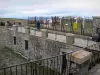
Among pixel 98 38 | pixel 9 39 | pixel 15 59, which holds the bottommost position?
pixel 15 59

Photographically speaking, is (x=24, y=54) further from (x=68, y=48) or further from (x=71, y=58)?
(x=71, y=58)

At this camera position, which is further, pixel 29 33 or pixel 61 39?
pixel 29 33

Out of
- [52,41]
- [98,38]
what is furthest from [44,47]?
[98,38]

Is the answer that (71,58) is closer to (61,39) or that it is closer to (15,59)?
(61,39)

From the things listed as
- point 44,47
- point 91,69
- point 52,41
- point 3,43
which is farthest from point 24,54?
point 91,69

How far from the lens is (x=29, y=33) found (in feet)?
52.5

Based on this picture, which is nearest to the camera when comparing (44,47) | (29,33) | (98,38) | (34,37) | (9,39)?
(98,38)

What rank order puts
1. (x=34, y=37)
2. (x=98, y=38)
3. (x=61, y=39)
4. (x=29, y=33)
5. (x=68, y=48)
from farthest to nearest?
1. (x=29, y=33)
2. (x=34, y=37)
3. (x=61, y=39)
4. (x=68, y=48)
5. (x=98, y=38)

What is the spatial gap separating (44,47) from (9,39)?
905 centimetres

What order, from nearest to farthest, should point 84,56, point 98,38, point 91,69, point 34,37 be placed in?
point 84,56 → point 91,69 → point 98,38 → point 34,37

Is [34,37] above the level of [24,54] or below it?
above

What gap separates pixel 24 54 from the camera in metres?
16.5

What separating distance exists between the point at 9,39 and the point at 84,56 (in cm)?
1729

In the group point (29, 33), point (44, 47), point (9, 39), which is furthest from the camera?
point (9, 39)
